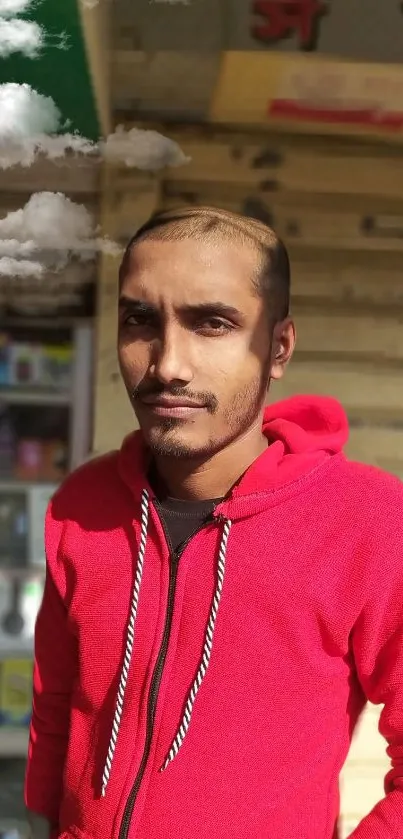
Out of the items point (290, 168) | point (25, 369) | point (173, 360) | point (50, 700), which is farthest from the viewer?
point (25, 369)

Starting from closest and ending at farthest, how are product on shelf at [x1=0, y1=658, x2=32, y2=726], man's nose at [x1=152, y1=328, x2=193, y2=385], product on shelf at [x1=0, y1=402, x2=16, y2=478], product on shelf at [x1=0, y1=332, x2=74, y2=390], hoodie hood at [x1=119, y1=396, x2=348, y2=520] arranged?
1. man's nose at [x1=152, y1=328, x2=193, y2=385]
2. hoodie hood at [x1=119, y1=396, x2=348, y2=520]
3. product on shelf at [x1=0, y1=332, x2=74, y2=390]
4. product on shelf at [x1=0, y1=402, x2=16, y2=478]
5. product on shelf at [x1=0, y1=658, x2=32, y2=726]

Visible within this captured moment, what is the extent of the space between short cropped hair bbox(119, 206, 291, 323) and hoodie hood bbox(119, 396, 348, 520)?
8.9 inches

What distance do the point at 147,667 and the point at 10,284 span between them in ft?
4.10

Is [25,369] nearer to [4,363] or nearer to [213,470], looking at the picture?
[4,363]

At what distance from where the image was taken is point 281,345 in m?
1.30

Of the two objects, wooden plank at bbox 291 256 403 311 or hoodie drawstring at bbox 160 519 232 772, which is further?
wooden plank at bbox 291 256 403 311

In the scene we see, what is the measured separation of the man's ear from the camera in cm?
127

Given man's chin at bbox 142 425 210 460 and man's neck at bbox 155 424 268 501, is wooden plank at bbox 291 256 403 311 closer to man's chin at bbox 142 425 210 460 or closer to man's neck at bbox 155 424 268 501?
man's neck at bbox 155 424 268 501

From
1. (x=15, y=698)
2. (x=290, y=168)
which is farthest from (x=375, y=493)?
(x=15, y=698)

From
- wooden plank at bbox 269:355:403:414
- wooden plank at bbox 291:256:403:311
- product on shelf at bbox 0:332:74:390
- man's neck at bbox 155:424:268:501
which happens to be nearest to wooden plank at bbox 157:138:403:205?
wooden plank at bbox 291:256:403:311

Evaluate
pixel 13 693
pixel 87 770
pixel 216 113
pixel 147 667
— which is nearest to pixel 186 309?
pixel 147 667

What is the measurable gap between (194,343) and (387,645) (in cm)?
58

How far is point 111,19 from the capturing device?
1675 millimetres

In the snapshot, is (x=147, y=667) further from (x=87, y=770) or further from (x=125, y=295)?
(x=125, y=295)
